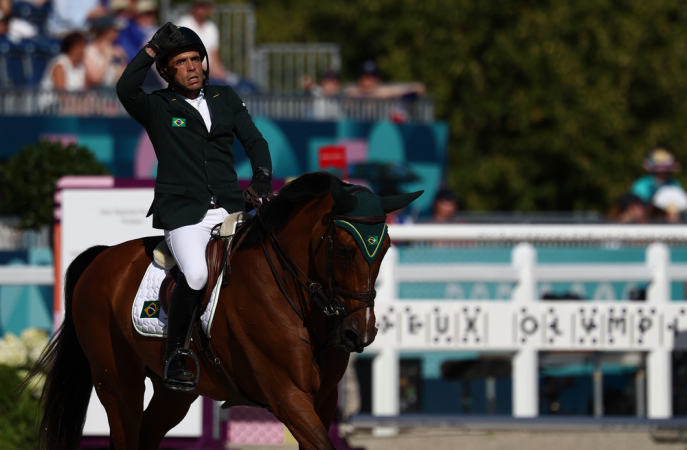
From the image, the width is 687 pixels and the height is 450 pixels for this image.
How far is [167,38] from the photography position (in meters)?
4.53

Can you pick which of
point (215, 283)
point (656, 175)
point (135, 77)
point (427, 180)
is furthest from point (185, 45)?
point (656, 175)

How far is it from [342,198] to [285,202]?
53 centimetres

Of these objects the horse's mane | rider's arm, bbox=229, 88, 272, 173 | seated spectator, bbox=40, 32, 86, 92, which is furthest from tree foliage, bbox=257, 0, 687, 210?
the horse's mane

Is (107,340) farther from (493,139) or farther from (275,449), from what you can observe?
(493,139)

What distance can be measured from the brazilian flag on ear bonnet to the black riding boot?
870mm

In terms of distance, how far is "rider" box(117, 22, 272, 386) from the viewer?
15.1 ft

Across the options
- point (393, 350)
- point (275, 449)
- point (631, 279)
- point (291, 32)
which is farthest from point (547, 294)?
point (291, 32)

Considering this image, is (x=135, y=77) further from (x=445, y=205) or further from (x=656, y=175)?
(x=656, y=175)

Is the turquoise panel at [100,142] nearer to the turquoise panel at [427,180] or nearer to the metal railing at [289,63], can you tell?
the metal railing at [289,63]

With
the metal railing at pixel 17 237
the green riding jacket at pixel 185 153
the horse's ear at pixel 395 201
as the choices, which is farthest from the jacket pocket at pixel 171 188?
the metal railing at pixel 17 237

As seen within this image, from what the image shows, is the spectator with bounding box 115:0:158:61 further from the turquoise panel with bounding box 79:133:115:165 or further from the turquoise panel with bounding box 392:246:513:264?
the turquoise panel with bounding box 392:246:513:264

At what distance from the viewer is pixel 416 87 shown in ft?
47.1

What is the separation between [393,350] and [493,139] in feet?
42.5

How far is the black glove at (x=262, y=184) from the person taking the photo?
15.1 feet
